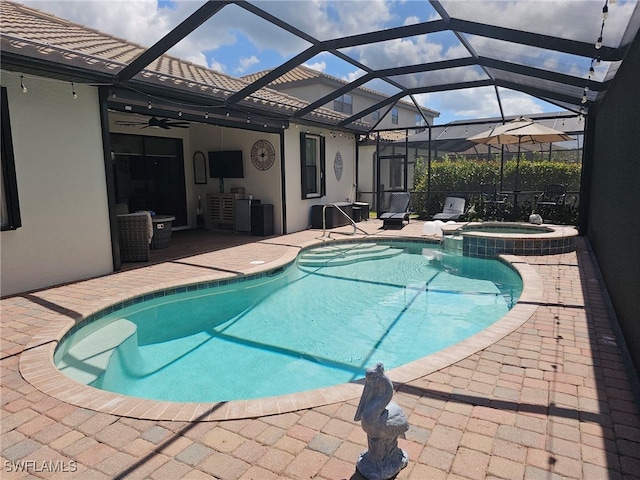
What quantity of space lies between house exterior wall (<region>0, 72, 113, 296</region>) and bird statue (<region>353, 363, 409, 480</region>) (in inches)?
214

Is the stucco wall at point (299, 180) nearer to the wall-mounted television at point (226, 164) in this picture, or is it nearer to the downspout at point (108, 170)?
the wall-mounted television at point (226, 164)

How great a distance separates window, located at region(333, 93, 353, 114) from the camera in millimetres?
18361

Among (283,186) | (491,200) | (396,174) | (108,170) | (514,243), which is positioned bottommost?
(514,243)

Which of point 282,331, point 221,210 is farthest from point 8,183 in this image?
point 221,210

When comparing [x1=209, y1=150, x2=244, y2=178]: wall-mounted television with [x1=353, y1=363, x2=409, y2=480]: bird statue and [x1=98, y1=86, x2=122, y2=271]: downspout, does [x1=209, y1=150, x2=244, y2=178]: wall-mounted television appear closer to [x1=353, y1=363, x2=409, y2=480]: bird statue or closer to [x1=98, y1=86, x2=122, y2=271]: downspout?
[x1=98, y1=86, x2=122, y2=271]: downspout

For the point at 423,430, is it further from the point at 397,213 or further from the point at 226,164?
the point at 226,164

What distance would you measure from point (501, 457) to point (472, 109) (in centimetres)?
1265

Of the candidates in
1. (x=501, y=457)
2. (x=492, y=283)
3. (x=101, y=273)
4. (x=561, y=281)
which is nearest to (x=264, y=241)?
(x=101, y=273)

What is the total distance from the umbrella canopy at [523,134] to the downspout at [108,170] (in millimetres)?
8499

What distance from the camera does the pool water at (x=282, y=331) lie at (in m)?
3.88

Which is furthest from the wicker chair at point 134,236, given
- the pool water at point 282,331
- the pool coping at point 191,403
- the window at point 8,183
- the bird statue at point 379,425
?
the bird statue at point 379,425

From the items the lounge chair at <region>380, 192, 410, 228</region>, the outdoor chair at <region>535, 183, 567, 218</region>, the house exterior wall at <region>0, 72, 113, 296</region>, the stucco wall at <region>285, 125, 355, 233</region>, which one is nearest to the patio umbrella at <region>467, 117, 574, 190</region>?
the outdoor chair at <region>535, 183, 567, 218</region>

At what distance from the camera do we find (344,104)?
61.5ft

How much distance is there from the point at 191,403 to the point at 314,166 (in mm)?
10004
